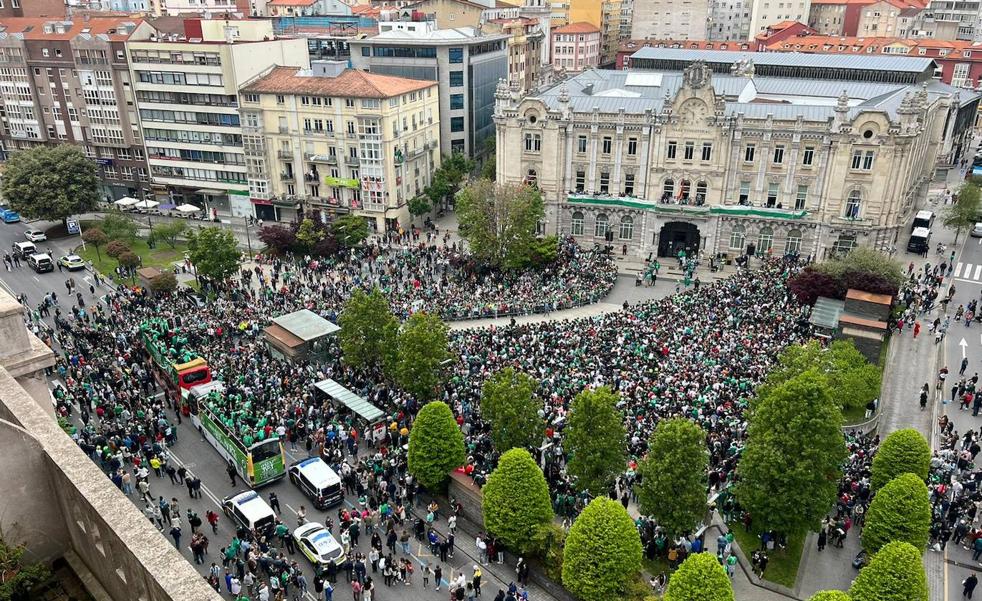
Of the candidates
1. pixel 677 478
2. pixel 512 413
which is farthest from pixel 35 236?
pixel 677 478

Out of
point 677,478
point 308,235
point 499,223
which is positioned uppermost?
point 677,478

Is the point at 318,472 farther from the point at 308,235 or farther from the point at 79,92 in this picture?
the point at 79,92

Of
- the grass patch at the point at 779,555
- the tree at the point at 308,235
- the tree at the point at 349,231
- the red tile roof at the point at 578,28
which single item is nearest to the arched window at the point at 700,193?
the tree at the point at 349,231

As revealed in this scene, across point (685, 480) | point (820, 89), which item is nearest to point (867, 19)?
point (820, 89)

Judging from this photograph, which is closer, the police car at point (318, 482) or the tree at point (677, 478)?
the tree at point (677, 478)

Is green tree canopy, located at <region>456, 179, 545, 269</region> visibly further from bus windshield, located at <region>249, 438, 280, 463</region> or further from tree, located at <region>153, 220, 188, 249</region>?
bus windshield, located at <region>249, 438, 280, 463</region>

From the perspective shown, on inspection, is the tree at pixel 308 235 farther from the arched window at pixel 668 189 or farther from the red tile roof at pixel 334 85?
the arched window at pixel 668 189

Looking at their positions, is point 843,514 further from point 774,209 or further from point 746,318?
point 774,209
